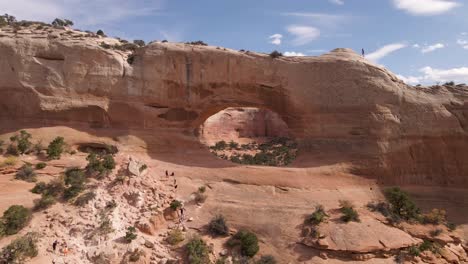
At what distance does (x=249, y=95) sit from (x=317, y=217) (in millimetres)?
7758

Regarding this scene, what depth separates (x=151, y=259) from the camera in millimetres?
11562

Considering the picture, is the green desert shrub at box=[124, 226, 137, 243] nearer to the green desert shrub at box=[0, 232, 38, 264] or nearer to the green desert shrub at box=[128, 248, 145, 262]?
the green desert shrub at box=[128, 248, 145, 262]

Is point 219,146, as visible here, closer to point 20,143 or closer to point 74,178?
point 20,143

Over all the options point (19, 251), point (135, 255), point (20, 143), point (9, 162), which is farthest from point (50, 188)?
point (135, 255)

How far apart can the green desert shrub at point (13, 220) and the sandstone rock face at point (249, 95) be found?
6.28m

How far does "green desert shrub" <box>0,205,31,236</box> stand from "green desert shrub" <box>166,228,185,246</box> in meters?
4.73

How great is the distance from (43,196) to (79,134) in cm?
466

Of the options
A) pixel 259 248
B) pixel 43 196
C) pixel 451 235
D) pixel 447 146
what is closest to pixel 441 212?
pixel 451 235

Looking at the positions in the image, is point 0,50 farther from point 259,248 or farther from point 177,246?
point 259,248

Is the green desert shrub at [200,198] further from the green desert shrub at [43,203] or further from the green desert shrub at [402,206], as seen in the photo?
the green desert shrub at [402,206]

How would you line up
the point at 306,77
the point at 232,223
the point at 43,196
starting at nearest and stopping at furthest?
the point at 43,196 → the point at 232,223 → the point at 306,77

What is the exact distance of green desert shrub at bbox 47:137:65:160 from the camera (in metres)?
14.9

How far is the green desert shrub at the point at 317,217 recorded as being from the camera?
13438 millimetres

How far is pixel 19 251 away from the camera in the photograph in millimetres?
9969
